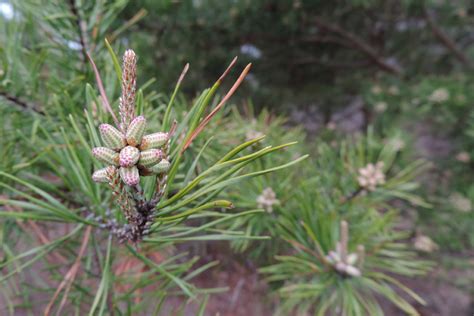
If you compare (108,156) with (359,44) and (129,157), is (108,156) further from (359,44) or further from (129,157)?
(359,44)

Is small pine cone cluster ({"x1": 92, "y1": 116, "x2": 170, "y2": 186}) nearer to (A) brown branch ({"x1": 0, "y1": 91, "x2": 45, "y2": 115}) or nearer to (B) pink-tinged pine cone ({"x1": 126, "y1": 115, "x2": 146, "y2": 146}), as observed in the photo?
(B) pink-tinged pine cone ({"x1": 126, "y1": 115, "x2": 146, "y2": 146})

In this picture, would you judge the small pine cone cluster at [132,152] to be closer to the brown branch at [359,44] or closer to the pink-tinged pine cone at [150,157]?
the pink-tinged pine cone at [150,157]

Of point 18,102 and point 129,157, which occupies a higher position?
point 18,102

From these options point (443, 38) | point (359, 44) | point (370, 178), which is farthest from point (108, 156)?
point (443, 38)

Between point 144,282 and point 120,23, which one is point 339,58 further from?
point 144,282

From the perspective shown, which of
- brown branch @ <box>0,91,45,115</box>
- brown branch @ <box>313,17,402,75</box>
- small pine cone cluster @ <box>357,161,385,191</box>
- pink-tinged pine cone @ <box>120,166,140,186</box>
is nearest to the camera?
pink-tinged pine cone @ <box>120,166,140,186</box>

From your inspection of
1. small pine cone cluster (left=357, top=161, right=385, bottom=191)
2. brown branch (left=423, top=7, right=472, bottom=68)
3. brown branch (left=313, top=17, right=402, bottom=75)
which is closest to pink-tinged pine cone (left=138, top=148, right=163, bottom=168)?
small pine cone cluster (left=357, top=161, right=385, bottom=191)

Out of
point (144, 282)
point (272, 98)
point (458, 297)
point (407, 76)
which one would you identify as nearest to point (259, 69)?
point (272, 98)
